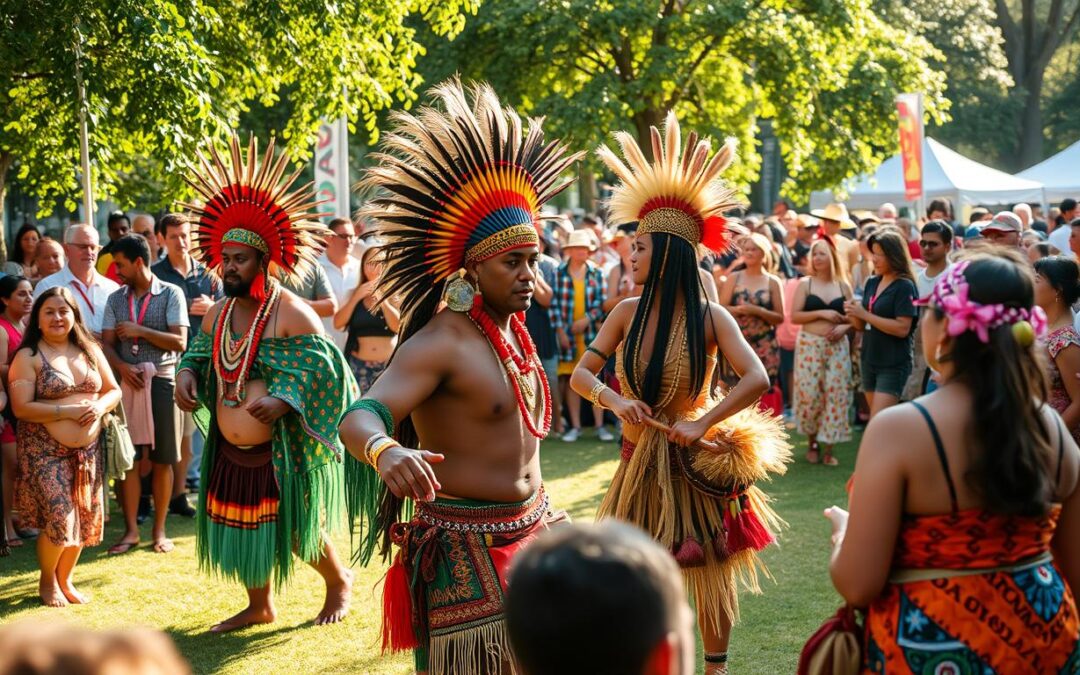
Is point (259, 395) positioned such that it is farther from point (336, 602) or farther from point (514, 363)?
point (514, 363)

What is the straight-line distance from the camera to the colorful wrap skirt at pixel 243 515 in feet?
19.9

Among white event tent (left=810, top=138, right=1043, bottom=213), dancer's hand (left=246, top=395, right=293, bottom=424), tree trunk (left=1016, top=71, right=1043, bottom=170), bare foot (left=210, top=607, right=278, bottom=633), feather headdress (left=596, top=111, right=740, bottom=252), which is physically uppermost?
tree trunk (left=1016, top=71, right=1043, bottom=170)

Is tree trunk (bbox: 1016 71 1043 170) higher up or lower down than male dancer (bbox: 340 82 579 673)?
higher up

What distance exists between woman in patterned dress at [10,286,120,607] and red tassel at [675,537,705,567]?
3620mm

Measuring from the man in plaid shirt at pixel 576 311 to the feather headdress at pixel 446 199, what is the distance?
7.93 metres

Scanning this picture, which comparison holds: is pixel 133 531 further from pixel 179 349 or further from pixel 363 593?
pixel 363 593

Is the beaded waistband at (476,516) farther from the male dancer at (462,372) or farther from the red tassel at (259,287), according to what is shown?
the red tassel at (259,287)

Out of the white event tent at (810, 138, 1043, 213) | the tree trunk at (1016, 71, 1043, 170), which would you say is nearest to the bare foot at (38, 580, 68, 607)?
the white event tent at (810, 138, 1043, 213)

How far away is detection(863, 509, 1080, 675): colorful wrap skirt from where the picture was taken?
2795mm

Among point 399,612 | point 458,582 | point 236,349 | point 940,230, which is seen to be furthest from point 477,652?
point 940,230

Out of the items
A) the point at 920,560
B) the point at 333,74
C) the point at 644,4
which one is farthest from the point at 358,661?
the point at 644,4

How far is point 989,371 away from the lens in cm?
285

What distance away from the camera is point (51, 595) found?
Result: 661cm

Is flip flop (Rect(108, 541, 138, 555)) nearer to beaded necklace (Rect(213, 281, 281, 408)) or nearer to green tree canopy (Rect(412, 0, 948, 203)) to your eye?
beaded necklace (Rect(213, 281, 281, 408))
